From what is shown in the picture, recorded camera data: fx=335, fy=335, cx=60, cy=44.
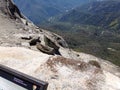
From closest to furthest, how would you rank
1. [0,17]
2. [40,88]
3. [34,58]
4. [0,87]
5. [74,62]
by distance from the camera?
[40,88], [0,87], [74,62], [34,58], [0,17]

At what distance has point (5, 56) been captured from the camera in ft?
59.4

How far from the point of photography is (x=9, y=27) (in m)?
40.7

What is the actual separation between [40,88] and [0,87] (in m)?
1.64

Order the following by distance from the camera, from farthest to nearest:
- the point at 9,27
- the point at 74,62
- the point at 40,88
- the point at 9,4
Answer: the point at 9,4 → the point at 9,27 → the point at 74,62 → the point at 40,88

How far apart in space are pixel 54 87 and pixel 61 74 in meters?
0.87

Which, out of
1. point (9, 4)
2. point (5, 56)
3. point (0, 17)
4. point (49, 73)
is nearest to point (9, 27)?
point (0, 17)

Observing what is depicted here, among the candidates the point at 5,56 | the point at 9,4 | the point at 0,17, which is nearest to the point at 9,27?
the point at 0,17

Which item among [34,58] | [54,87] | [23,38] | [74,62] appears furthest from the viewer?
[23,38]

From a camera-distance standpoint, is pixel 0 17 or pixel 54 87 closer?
pixel 54 87

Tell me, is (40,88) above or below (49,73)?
above

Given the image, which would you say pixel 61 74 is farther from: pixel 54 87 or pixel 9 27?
pixel 9 27

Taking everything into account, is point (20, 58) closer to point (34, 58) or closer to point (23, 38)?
point (34, 58)

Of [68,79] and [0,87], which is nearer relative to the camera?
[0,87]

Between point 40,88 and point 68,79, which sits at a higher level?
point 40,88
